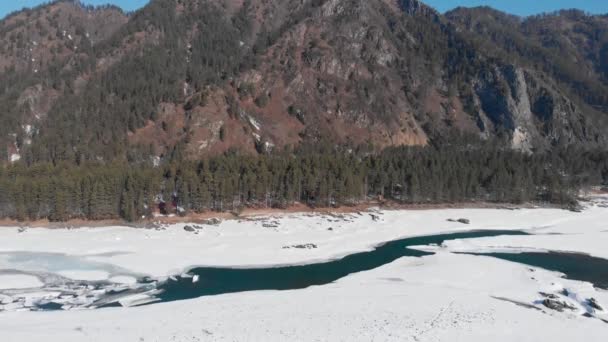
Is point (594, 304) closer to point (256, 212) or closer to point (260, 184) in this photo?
point (256, 212)

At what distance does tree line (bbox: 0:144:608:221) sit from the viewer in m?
92.5

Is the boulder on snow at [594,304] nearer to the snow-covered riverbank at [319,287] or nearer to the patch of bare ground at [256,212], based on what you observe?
the snow-covered riverbank at [319,287]

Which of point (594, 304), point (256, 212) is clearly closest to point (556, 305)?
point (594, 304)

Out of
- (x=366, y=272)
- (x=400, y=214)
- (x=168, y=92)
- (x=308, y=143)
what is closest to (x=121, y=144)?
(x=168, y=92)

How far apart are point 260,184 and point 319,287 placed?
184 ft

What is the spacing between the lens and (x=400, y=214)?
10975cm

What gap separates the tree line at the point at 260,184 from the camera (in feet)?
303

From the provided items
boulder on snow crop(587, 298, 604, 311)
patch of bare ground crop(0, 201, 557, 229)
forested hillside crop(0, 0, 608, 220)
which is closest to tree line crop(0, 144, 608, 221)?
forested hillside crop(0, 0, 608, 220)

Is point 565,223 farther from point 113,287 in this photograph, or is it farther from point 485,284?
point 113,287

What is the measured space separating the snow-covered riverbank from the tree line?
29.6ft

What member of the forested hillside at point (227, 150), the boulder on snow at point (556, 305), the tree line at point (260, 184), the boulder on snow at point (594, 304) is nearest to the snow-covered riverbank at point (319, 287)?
the boulder on snow at point (556, 305)

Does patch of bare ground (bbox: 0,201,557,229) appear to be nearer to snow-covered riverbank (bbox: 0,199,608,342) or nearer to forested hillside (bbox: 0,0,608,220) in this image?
forested hillside (bbox: 0,0,608,220)

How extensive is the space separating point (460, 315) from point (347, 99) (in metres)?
155

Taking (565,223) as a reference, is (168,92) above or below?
above
